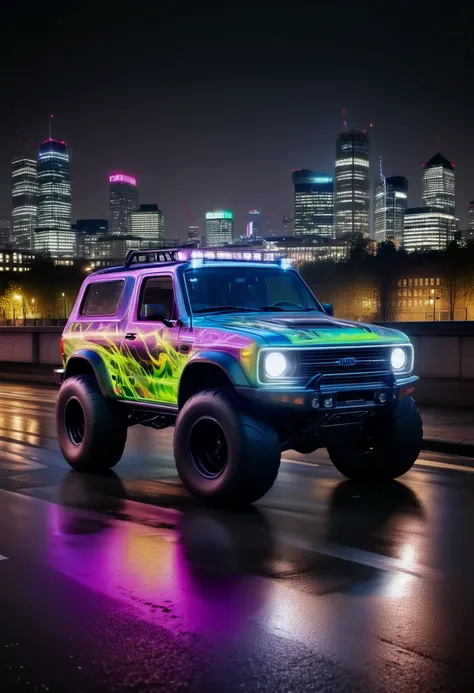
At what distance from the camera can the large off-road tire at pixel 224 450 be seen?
→ 8.36 meters

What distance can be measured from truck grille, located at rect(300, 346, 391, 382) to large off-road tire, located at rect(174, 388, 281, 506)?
2.31 feet

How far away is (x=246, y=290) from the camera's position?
1026 centimetres

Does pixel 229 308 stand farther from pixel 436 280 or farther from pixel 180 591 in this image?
pixel 436 280

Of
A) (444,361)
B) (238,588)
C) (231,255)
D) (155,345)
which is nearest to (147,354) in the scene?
(155,345)

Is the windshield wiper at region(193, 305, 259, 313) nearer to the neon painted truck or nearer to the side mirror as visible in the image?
the neon painted truck

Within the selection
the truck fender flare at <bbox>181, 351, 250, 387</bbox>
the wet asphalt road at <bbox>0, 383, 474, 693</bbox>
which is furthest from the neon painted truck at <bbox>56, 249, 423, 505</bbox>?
the wet asphalt road at <bbox>0, 383, 474, 693</bbox>

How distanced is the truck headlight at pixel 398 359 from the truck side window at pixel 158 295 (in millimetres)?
2333

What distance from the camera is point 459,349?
1875 centimetres

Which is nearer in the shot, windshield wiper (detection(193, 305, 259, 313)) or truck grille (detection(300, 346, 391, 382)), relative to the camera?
truck grille (detection(300, 346, 391, 382))

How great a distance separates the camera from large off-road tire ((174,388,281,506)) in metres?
8.36

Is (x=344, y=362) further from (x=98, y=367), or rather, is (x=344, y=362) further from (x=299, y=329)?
(x=98, y=367)

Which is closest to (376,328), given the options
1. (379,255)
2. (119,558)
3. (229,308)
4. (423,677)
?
(229,308)

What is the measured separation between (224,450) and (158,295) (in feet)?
7.49

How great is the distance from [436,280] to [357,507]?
153 meters
